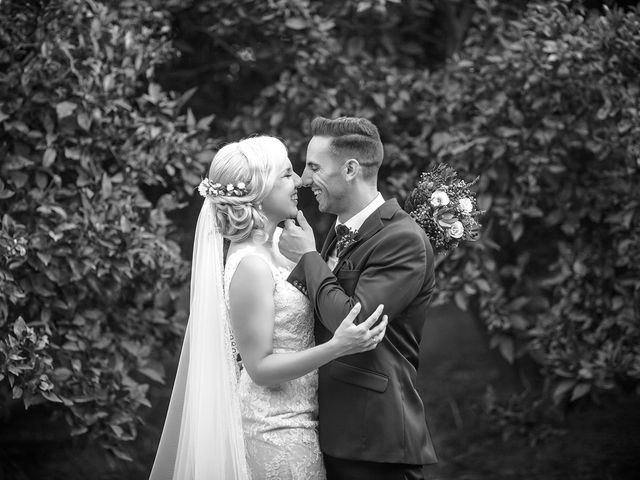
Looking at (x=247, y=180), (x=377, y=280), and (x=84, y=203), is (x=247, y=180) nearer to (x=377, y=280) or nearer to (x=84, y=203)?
(x=377, y=280)

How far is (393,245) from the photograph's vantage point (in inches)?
124

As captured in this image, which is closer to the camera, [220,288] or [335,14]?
[220,288]

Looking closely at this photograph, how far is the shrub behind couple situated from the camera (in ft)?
10.3

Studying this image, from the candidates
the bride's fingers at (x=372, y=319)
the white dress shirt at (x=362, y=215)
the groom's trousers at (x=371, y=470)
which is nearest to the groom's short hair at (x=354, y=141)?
the white dress shirt at (x=362, y=215)

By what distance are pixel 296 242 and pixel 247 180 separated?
1.08 feet

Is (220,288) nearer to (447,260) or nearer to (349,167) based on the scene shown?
(349,167)

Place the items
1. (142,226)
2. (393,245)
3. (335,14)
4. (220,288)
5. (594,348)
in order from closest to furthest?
1. (393,245)
2. (220,288)
3. (142,226)
4. (594,348)
5. (335,14)

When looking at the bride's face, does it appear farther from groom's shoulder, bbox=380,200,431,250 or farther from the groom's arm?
groom's shoulder, bbox=380,200,431,250

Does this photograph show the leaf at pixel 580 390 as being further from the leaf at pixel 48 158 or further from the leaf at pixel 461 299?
the leaf at pixel 48 158

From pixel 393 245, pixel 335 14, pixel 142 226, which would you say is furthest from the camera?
pixel 335 14

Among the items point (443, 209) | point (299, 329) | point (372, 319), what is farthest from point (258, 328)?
point (443, 209)

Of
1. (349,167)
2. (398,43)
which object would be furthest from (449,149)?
(349,167)

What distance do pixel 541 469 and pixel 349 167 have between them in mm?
3205

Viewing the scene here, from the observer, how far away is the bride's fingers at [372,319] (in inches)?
115
